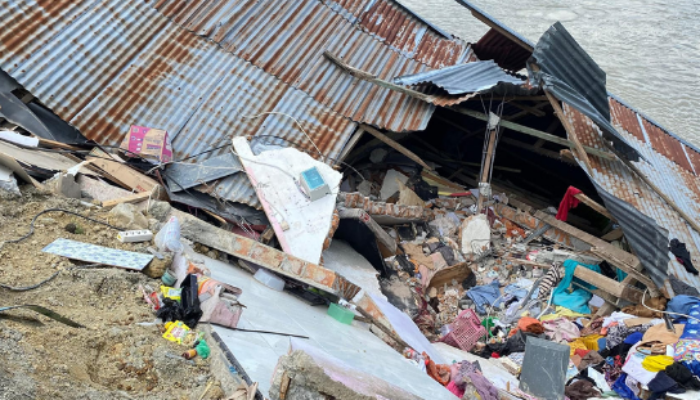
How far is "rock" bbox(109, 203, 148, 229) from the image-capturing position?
5.45 m

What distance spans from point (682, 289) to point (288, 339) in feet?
15.6

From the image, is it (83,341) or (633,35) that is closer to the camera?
(83,341)

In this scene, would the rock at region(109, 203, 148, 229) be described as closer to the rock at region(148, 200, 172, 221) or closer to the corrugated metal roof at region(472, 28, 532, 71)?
the rock at region(148, 200, 172, 221)

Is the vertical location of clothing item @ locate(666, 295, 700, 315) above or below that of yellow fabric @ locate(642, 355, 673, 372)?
above

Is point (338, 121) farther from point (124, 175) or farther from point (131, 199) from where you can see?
point (131, 199)

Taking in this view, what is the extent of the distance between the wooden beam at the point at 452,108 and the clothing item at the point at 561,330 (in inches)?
Answer: 92.1

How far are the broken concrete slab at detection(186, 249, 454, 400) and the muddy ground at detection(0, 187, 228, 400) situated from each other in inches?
14.0

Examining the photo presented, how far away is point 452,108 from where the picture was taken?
8117 millimetres

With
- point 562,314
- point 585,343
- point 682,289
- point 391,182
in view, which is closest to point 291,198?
point 391,182

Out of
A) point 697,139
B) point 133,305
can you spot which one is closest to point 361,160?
point 133,305

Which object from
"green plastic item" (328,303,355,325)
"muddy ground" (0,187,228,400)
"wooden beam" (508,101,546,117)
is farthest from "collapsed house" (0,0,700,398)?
"muddy ground" (0,187,228,400)

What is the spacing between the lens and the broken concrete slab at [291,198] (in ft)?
21.4

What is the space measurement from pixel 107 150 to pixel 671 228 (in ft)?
24.0

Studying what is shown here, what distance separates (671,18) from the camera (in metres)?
20.0
